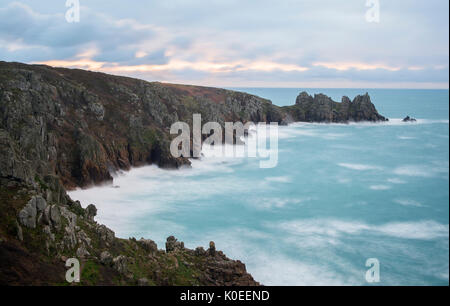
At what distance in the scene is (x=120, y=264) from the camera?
1709 centimetres

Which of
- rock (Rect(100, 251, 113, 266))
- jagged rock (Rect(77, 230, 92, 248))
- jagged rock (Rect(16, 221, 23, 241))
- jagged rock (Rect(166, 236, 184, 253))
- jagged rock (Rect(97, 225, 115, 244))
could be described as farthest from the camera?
jagged rock (Rect(166, 236, 184, 253))

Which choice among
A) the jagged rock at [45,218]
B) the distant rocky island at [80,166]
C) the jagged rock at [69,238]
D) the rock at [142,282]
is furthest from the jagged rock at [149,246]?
the jagged rock at [45,218]

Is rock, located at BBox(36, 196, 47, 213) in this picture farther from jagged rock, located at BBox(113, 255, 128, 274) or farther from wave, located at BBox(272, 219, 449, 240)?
wave, located at BBox(272, 219, 449, 240)

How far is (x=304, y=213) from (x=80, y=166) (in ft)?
82.7

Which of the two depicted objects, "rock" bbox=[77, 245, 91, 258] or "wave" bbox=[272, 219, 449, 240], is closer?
"rock" bbox=[77, 245, 91, 258]

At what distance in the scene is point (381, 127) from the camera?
9594 cm

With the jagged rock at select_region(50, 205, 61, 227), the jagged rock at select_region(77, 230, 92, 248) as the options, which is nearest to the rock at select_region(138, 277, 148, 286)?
the jagged rock at select_region(77, 230, 92, 248)

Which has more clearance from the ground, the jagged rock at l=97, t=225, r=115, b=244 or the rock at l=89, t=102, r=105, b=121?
the rock at l=89, t=102, r=105, b=121

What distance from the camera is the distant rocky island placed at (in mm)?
16328

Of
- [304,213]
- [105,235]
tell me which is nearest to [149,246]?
[105,235]

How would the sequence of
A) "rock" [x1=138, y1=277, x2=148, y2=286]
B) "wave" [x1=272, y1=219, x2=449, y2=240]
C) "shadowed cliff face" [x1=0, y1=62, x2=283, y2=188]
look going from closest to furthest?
1. "rock" [x1=138, y1=277, x2=148, y2=286]
2. "wave" [x1=272, y1=219, x2=449, y2=240]
3. "shadowed cliff face" [x1=0, y1=62, x2=283, y2=188]

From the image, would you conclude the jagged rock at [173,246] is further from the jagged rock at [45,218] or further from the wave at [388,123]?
the wave at [388,123]

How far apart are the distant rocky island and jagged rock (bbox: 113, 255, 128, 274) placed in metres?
0.05
